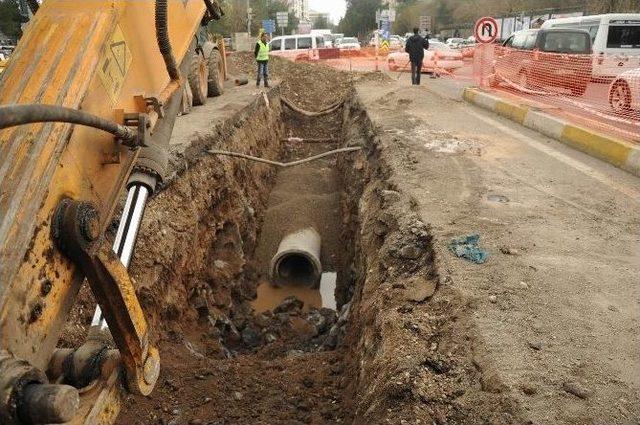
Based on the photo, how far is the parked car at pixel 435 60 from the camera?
20.5 m

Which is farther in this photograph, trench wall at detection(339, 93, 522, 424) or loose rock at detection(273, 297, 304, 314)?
loose rock at detection(273, 297, 304, 314)

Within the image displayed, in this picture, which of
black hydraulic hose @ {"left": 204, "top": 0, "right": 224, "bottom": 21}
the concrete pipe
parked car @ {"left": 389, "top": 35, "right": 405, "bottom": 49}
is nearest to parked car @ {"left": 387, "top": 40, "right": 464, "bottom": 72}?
parked car @ {"left": 389, "top": 35, "right": 405, "bottom": 49}

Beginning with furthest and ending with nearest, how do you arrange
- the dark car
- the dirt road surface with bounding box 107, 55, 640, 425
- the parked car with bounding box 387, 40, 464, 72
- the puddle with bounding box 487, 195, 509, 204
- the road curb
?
1. the parked car with bounding box 387, 40, 464, 72
2. the dark car
3. the road curb
4. the puddle with bounding box 487, 195, 509, 204
5. the dirt road surface with bounding box 107, 55, 640, 425

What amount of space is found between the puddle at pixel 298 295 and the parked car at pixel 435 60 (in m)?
13.5

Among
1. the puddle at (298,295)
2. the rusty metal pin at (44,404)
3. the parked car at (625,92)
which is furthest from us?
the parked car at (625,92)

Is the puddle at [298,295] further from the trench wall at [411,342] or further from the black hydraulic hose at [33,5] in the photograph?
the black hydraulic hose at [33,5]

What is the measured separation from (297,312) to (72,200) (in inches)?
240

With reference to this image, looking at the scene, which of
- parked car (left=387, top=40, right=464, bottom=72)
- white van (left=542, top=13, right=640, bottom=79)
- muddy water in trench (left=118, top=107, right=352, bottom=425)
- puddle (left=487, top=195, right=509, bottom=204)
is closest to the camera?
muddy water in trench (left=118, top=107, right=352, bottom=425)

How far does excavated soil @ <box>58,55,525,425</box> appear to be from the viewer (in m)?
3.15

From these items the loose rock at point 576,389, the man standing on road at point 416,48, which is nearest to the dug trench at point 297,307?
the loose rock at point 576,389

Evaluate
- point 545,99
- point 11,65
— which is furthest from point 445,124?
point 11,65

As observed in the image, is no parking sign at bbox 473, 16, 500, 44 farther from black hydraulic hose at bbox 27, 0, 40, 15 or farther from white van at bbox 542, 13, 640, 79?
black hydraulic hose at bbox 27, 0, 40, 15

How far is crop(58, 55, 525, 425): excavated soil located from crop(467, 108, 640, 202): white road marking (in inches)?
90.4

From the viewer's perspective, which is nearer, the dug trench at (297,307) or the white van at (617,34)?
the dug trench at (297,307)
